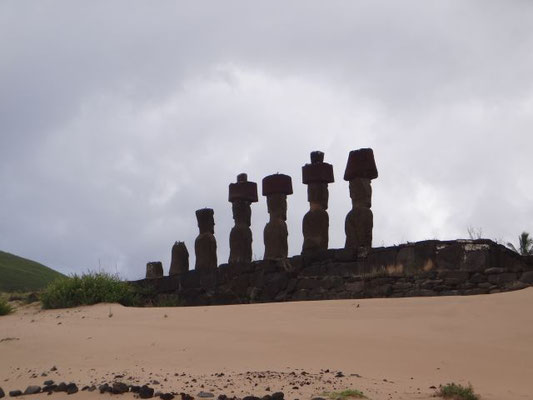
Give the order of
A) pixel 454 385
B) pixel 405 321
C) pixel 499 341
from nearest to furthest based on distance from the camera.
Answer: pixel 454 385
pixel 499 341
pixel 405 321

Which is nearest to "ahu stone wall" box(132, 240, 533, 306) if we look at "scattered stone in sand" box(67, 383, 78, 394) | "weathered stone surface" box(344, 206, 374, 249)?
"weathered stone surface" box(344, 206, 374, 249)

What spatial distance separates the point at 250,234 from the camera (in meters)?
17.4

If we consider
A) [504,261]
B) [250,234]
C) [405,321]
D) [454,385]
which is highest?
[250,234]

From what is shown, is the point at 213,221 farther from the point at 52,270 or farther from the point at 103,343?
the point at 52,270

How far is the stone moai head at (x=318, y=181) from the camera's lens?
16.0 m

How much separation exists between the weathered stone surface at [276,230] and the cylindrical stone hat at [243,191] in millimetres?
791

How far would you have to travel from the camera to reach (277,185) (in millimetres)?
16938

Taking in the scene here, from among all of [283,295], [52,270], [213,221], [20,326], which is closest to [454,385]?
[20,326]

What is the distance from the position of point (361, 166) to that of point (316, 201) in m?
1.49

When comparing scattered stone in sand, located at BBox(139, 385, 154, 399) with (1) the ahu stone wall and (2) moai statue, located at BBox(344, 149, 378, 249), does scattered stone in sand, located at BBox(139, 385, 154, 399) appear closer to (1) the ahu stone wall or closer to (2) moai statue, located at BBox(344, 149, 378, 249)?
(1) the ahu stone wall

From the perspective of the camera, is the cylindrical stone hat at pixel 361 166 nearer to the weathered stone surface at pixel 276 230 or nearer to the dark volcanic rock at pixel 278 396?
the weathered stone surface at pixel 276 230

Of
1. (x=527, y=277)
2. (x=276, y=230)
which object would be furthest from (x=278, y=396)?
(x=276, y=230)

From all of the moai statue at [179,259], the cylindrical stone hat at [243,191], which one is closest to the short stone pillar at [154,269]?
the moai statue at [179,259]

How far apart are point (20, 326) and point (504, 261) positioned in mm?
7625
